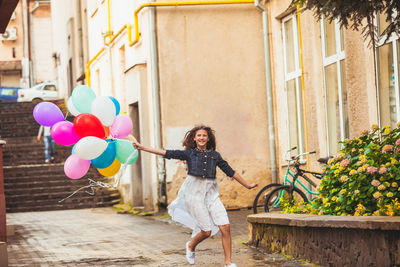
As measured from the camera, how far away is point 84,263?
1017 cm

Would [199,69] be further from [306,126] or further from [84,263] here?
[84,263]

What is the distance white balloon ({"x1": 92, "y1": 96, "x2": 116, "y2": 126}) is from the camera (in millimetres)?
9008

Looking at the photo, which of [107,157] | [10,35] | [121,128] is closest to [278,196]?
[121,128]

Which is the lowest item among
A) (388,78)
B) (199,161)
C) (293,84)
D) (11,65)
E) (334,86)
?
(199,161)

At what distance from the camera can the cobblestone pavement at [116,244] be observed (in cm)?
1003

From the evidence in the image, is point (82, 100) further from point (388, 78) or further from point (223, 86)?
point (223, 86)

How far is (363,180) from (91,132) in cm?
300

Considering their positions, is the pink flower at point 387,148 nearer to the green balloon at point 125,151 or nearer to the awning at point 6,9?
→ the green balloon at point 125,151

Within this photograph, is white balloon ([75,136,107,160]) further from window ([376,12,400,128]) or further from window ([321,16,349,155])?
window ([321,16,349,155])

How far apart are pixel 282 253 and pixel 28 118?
2558 cm

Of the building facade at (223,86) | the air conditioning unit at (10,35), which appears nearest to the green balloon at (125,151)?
the building facade at (223,86)

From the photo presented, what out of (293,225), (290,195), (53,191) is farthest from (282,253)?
(53,191)

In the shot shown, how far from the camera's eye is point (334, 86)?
1434cm

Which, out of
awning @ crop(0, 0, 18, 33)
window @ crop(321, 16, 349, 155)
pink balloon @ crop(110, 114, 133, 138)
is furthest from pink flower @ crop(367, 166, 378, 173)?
awning @ crop(0, 0, 18, 33)
